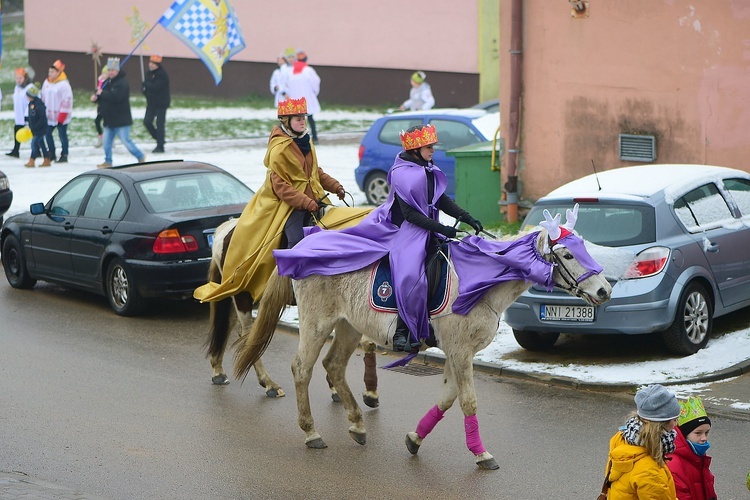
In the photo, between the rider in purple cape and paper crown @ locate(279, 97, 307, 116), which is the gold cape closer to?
paper crown @ locate(279, 97, 307, 116)

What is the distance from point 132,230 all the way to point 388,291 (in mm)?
5695

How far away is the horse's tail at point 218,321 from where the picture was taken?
10992mm

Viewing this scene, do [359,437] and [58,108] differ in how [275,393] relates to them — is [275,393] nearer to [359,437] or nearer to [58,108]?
[359,437]

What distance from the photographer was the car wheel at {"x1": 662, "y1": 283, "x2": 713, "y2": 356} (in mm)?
10898

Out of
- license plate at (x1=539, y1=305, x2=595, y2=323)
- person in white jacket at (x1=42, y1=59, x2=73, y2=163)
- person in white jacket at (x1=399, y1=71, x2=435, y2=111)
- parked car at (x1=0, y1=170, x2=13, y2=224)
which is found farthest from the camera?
person in white jacket at (x1=399, y1=71, x2=435, y2=111)

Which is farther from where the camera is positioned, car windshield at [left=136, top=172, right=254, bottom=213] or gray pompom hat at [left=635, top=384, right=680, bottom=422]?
car windshield at [left=136, top=172, right=254, bottom=213]

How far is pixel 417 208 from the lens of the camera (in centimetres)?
869

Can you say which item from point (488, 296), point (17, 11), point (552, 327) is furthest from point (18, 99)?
point (17, 11)

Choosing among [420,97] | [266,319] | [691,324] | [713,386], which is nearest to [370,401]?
[266,319]

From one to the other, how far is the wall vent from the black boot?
8.17 meters

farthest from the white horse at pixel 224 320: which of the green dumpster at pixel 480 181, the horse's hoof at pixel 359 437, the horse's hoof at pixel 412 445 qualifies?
the green dumpster at pixel 480 181

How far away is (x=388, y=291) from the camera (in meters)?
8.72

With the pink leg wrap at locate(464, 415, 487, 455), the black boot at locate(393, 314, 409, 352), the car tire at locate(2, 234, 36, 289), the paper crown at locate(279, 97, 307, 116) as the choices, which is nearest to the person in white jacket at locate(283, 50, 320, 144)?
the car tire at locate(2, 234, 36, 289)

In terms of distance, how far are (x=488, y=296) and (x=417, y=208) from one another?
0.83 m
